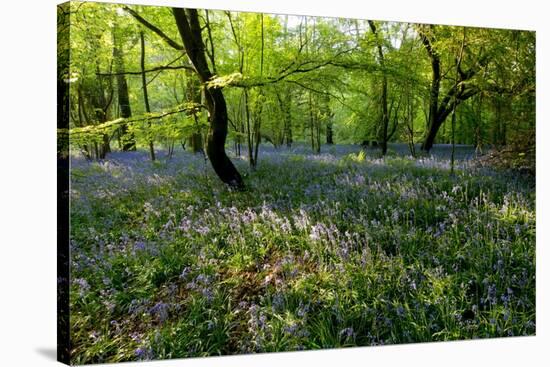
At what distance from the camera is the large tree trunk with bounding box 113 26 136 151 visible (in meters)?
4.87

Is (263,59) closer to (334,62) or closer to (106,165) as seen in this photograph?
(334,62)

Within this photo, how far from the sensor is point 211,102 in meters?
5.14

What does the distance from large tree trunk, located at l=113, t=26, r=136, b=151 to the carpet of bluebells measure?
112 millimetres

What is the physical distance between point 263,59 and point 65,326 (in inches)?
110

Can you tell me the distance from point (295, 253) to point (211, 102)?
1.52 m

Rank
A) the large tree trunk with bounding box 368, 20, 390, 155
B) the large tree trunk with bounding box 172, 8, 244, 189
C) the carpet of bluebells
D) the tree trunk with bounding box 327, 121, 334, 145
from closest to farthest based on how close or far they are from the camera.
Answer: the carpet of bluebells
the large tree trunk with bounding box 172, 8, 244, 189
the tree trunk with bounding box 327, 121, 334, 145
the large tree trunk with bounding box 368, 20, 390, 155

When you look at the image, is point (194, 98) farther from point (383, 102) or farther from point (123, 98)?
point (383, 102)

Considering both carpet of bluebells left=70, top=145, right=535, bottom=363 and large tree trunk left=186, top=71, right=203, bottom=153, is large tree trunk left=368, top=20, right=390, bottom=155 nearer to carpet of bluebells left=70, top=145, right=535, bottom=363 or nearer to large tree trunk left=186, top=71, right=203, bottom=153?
carpet of bluebells left=70, top=145, right=535, bottom=363

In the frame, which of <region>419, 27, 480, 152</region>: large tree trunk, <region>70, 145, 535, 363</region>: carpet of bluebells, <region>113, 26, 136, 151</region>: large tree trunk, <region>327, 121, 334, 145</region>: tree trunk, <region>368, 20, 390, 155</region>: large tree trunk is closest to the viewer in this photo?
<region>70, 145, 535, 363</region>: carpet of bluebells

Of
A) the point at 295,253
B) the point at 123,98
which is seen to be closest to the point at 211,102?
the point at 123,98

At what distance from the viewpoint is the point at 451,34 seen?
5891 mm

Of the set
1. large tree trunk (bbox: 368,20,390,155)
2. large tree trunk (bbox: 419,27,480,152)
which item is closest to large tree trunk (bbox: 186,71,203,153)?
large tree trunk (bbox: 368,20,390,155)

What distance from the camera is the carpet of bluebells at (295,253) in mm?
4664
